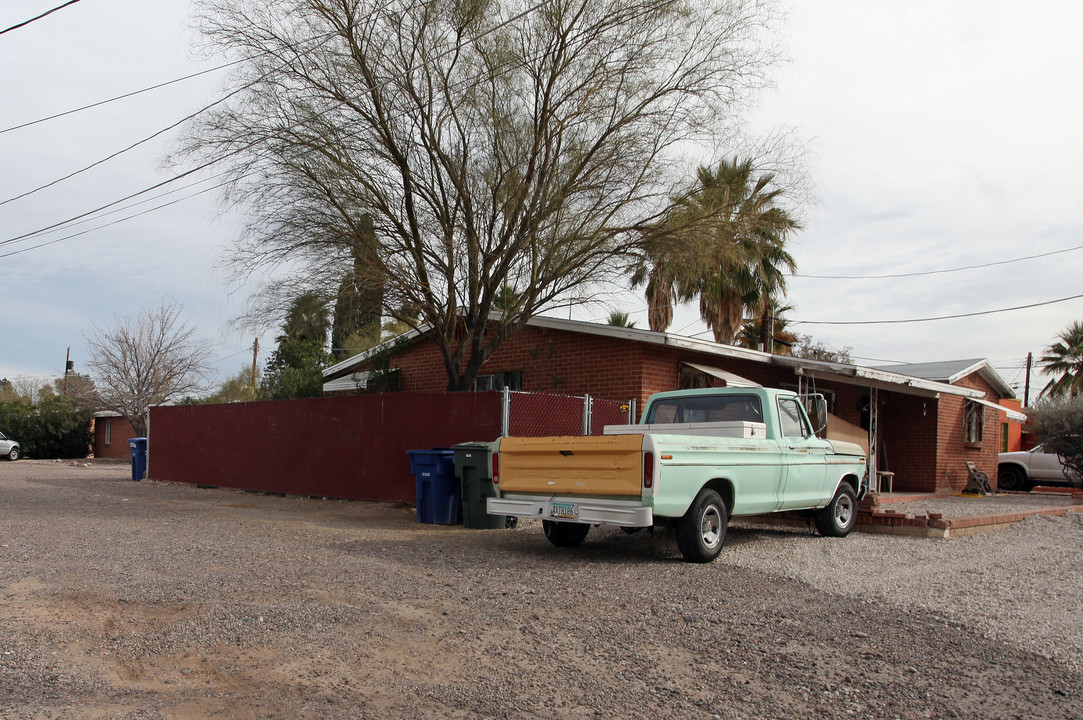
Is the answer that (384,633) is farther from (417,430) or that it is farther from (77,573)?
(417,430)

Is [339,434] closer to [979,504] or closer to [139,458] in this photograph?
[139,458]

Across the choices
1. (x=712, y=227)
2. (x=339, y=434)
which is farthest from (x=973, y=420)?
(x=339, y=434)

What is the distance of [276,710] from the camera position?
4.35m

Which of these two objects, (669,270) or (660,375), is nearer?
(669,270)

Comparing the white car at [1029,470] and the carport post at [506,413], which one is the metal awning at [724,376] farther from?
the white car at [1029,470]

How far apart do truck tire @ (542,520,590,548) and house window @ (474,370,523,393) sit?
25.0 ft

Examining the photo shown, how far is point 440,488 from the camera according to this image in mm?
12188

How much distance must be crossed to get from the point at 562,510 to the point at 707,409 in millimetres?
2421

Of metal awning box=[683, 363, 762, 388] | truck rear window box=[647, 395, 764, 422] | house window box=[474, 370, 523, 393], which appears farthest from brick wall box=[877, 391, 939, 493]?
truck rear window box=[647, 395, 764, 422]

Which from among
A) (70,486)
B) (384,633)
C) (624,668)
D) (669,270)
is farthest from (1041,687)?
(70,486)

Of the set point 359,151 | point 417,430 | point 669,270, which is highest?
point 359,151

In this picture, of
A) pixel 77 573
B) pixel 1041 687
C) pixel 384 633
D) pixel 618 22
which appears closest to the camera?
pixel 1041 687

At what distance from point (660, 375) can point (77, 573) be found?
10.1 meters

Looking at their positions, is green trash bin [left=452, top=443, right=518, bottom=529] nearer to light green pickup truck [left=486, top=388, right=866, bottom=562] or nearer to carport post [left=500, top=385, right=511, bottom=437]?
carport post [left=500, top=385, right=511, bottom=437]
